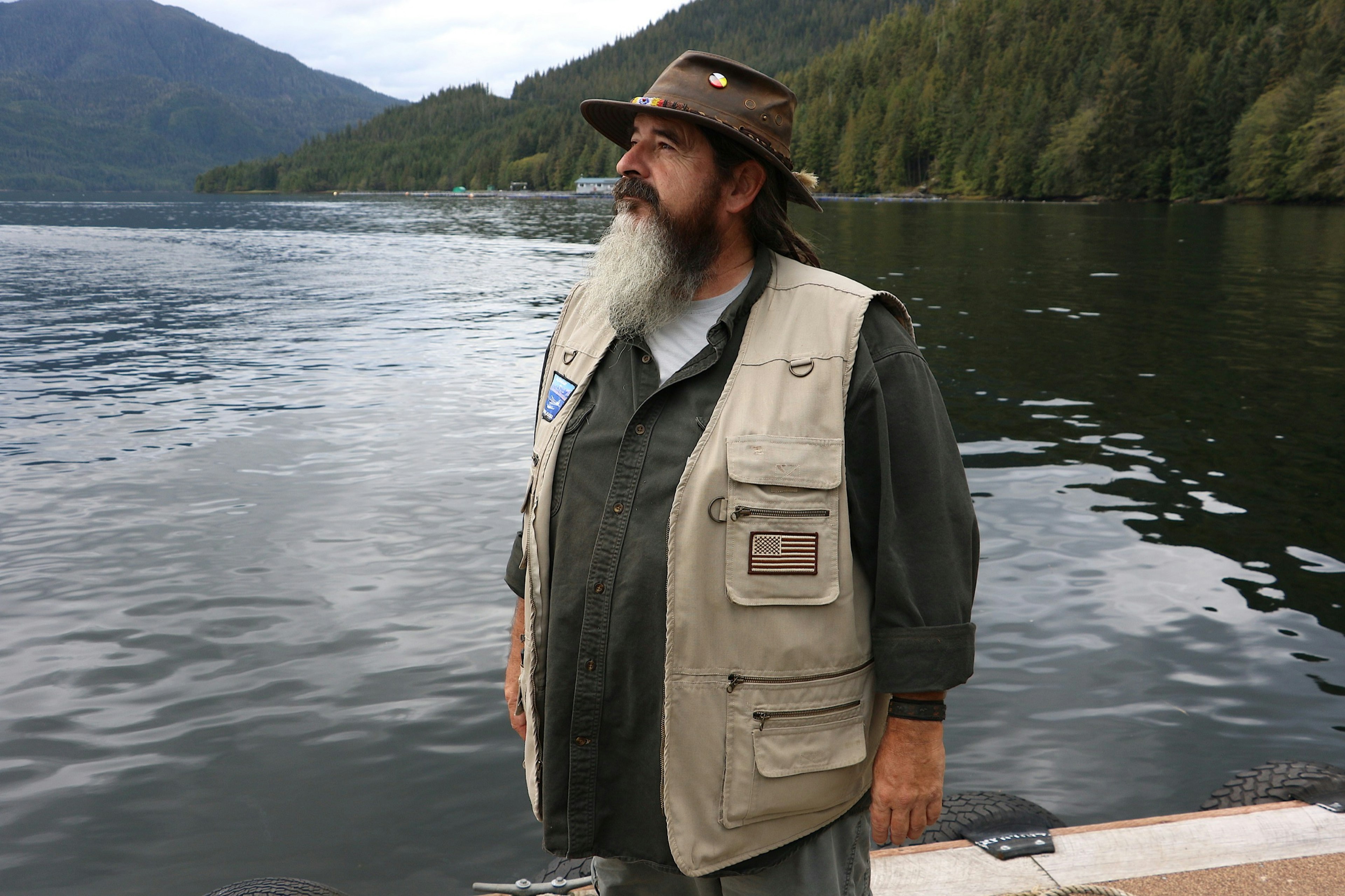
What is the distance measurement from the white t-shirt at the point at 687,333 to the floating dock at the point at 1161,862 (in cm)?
196

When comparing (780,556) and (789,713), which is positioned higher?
(780,556)

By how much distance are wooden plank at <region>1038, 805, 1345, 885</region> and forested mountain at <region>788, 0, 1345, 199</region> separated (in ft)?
263

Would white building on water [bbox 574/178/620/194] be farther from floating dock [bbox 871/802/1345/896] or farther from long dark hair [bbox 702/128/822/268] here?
long dark hair [bbox 702/128/822/268]

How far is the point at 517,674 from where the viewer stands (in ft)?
9.64

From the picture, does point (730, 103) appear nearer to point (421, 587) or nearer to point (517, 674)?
point (517, 674)

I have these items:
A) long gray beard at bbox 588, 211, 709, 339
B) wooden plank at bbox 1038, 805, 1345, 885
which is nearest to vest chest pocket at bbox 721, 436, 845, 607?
long gray beard at bbox 588, 211, 709, 339

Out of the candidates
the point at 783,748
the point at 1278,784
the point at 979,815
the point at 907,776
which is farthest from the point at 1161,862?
the point at 783,748

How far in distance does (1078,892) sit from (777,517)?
1955mm

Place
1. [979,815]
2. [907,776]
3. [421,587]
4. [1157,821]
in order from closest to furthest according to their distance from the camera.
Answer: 1. [907,776]
2. [1157,821]
3. [979,815]
4. [421,587]

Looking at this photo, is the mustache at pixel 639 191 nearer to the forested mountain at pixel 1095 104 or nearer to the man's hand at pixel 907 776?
the man's hand at pixel 907 776

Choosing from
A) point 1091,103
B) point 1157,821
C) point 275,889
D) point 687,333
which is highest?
point 1091,103

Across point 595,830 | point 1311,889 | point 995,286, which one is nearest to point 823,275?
point 595,830

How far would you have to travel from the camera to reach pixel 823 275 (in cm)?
242

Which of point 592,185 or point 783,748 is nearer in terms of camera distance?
point 783,748
